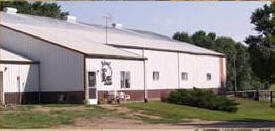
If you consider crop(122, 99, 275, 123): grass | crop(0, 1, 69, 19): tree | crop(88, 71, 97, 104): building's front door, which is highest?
crop(0, 1, 69, 19): tree

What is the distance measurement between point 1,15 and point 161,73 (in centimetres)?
1314

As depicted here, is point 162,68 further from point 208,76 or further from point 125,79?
point 208,76

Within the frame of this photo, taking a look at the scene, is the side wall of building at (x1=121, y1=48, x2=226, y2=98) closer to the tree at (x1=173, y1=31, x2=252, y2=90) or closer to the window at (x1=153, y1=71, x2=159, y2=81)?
the window at (x1=153, y1=71, x2=159, y2=81)

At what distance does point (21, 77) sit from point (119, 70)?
656 cm

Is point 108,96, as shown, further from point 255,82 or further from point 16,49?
point 255,82

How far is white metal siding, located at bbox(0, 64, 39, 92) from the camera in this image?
3681cm

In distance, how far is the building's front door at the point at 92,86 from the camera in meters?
37.4

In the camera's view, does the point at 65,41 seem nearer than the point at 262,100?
Yes

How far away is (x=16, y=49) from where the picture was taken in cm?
4066

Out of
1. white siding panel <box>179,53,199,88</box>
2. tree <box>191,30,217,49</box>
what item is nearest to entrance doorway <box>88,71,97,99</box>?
white siding panel <box>179,53,199,88</box>

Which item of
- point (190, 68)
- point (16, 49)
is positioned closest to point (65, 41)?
point (16, 49)

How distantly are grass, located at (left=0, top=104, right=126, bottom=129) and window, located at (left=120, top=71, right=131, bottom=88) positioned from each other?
7715mm

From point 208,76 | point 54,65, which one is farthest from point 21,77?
point 208,76

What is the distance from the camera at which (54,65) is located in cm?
3859
